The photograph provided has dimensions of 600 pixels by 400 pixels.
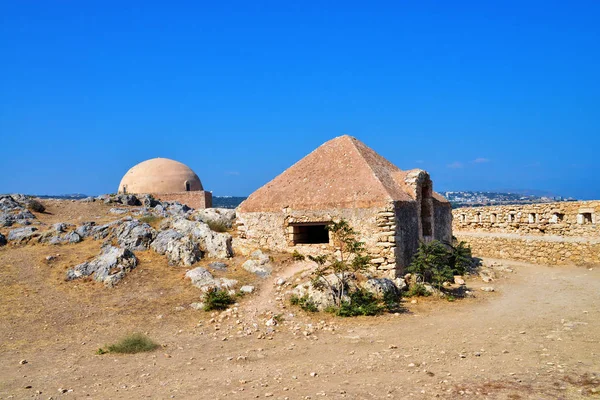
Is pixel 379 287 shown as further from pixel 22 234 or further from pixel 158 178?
pixel 158 178

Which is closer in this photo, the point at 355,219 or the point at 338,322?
the point at 338,322

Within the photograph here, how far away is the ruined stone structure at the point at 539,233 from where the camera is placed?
53.7 feet

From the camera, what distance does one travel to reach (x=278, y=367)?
702cm

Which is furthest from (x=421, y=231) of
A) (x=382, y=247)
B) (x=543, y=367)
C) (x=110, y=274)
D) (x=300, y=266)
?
(x=110, y=274)

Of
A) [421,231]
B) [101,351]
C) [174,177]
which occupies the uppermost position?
[174,177]

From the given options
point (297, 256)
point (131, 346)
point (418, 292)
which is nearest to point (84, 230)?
point (297, 256)

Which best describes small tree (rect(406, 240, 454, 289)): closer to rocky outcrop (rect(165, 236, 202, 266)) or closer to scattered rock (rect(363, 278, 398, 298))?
scattered rock (rect(363, 278, 398, 298))

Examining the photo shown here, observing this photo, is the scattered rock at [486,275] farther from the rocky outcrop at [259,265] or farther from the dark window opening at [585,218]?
the rocky outcrop at [259,265]

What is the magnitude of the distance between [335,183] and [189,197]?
15746 millimetres

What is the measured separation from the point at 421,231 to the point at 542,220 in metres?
7.46

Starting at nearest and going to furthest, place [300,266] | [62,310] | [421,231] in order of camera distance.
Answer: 1. [62,310]
2. [300,266]
3. [421,231]

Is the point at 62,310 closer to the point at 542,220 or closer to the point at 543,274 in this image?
the point at 543,274

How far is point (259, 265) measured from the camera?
12.9m

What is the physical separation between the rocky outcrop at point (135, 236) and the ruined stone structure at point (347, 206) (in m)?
3.02
